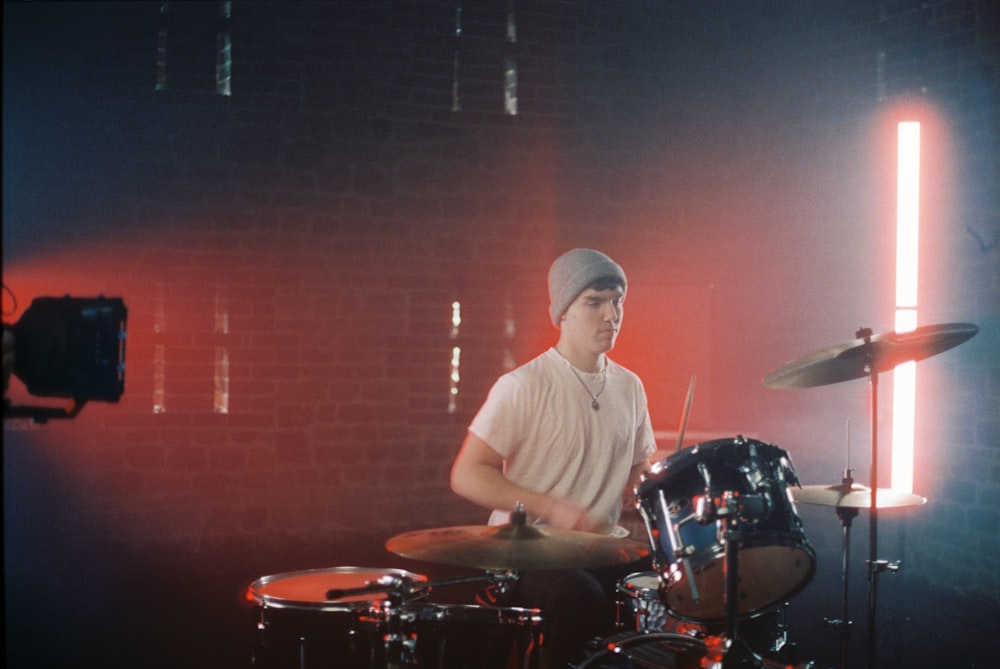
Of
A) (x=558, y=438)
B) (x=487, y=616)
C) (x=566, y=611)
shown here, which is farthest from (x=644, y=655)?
(x=558, y=438)

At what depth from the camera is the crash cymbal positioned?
4371 mm

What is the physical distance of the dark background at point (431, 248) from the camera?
245 inches

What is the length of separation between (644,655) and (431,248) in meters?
4.11

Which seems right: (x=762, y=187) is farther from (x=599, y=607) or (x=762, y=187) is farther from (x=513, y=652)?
(x=513, y=652)

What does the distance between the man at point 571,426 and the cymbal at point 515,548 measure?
1.40 ft

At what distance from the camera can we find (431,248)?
6785 millimetres

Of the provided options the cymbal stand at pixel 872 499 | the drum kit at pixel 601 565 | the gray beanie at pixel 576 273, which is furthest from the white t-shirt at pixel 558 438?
the cymbal stand at pixel 872 499

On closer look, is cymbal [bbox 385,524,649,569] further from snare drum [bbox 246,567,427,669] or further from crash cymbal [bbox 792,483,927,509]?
crash cymbal [bbox 792,483,927,509]

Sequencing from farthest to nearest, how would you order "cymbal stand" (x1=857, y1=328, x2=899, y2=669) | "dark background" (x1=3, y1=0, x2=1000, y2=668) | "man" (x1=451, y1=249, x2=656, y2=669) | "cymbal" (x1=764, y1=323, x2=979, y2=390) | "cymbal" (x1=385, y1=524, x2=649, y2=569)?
"dark background" (x1=3, y1=0, x2=1000, y2=668) < "cymbal stand" (x1=857, y1=328, x2=899, y2=669) < "cymbal" (x1=764, y1=323, x2=979, y2=390) < "man" (x1=451, y1=249, x2=656, y2=669) < "cymbal" (x1=385, y1=524, x2=649, y2=569)

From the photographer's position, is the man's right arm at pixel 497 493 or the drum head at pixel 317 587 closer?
the drum head at pixel 317 587

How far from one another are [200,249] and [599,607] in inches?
164

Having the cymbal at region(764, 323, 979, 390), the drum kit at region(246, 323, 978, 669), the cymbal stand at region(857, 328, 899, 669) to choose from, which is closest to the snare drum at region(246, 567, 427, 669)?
the drum kit at region(246, 323, 978, 669)

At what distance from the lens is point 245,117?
6512mm

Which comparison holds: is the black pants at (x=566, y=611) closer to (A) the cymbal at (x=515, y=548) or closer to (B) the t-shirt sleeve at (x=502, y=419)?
(A) the cymbal at (x=515, y=548)
